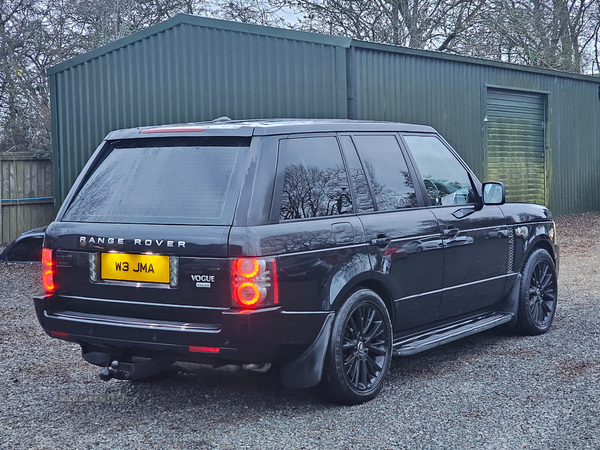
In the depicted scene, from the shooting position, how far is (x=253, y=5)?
2491cm

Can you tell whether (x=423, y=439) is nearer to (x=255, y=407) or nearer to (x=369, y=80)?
(x=255, y=407)

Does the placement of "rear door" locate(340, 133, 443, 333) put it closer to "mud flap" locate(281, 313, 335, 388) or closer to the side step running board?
the side step running board

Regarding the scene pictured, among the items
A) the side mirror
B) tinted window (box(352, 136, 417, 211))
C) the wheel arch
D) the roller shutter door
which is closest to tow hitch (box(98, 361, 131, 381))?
the wheel arch

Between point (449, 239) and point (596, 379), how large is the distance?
4.56 feet

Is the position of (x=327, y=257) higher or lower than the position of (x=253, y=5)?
lower

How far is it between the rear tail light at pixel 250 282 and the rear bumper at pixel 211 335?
0.06 meters

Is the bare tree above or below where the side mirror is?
above

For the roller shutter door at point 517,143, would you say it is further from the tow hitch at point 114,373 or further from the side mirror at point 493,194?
the tow hitch at point 114,373

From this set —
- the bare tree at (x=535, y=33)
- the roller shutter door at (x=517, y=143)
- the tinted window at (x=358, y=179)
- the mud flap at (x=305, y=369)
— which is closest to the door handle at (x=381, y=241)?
the tinted window at (x=358, y=179)

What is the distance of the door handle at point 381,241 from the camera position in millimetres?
5012

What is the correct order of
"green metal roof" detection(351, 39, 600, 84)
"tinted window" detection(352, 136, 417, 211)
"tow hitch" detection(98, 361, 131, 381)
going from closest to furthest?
"tow hitch" detection(98, 361, 131, 381), "tinted window" detection(352, 136, 417, 211), "green metal roof" detection(351, 39, 600, 84)

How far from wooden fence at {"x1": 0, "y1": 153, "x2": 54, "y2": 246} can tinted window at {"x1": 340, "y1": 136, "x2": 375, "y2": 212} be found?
40.3 ft

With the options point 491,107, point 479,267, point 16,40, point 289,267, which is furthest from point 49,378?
point 16,40

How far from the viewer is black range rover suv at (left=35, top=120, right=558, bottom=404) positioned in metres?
4.31
